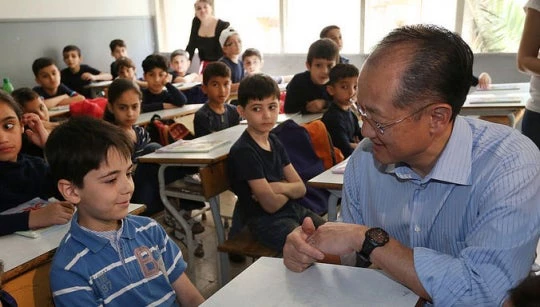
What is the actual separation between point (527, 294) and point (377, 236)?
0.43 meters

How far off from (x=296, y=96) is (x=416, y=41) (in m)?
2.84

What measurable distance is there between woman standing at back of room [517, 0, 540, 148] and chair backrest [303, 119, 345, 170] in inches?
41.4

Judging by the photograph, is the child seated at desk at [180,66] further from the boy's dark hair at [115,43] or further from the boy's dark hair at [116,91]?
the boy's dark hair at [116,91]

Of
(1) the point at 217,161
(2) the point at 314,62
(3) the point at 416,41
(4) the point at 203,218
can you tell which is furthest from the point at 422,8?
(3) the point at 416,41

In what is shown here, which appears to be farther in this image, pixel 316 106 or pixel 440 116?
pixel 316 106

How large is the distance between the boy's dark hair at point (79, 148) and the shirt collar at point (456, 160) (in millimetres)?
873

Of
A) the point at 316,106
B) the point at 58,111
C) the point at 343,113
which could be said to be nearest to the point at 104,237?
the point at 343,113

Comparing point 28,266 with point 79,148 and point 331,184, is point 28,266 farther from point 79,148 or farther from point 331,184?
point 331,184

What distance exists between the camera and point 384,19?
260 inches

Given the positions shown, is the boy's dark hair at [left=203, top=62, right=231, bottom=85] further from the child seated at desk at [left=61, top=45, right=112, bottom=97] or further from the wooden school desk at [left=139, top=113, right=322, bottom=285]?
the child seated at desk at [left=61, top=45, right=112, bottom=97]

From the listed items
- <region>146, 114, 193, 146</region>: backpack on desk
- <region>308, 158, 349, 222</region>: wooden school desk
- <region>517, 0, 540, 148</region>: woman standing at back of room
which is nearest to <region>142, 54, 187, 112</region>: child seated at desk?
<region>146, 114, 193, 146</region>: backpack on desk

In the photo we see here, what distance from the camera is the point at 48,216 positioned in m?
1.61

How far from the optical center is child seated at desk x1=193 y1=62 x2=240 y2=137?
137 inches

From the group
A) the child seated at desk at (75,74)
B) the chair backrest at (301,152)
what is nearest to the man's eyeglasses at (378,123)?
the chair backrest at (301,152)
